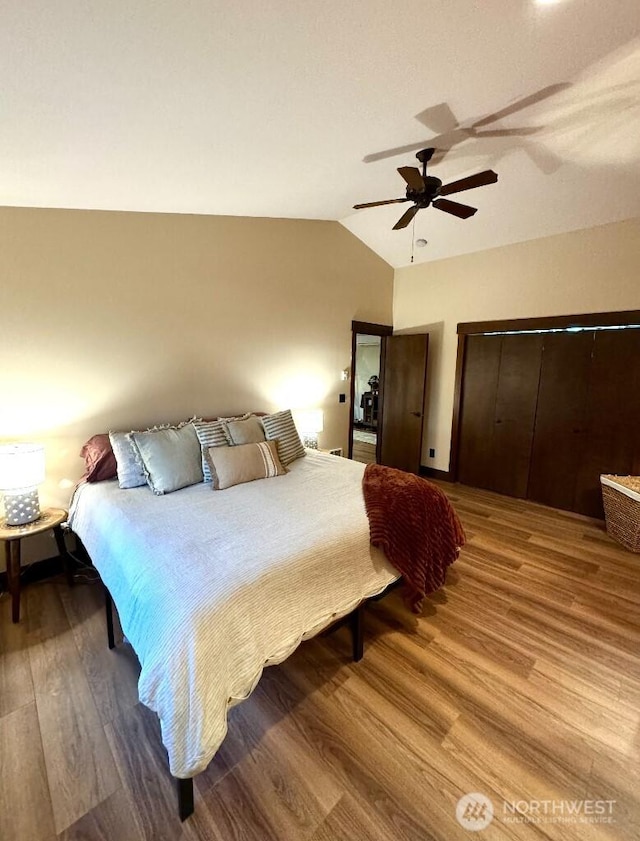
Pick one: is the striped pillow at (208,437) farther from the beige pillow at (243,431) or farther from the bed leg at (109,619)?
the bed leg at (109,619)

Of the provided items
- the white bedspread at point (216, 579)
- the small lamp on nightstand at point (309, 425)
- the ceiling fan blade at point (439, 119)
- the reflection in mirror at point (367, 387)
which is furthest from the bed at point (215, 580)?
the reflection in mirror at point (367, 387)

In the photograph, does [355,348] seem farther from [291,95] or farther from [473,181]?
[291,95]

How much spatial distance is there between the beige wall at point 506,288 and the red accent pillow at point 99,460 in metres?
3.67

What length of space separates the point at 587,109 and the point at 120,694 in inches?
156

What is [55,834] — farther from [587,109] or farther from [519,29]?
[587,109]

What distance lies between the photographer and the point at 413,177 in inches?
84.2

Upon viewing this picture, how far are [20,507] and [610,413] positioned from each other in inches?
188

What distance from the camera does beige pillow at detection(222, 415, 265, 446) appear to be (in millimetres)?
2758

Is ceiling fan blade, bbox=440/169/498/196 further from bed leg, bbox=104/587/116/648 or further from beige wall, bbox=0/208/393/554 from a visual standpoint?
bed leg, bbox=104/587/116/648

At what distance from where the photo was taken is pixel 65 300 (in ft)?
8.11

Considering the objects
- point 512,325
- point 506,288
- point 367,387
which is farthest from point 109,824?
point 367,387

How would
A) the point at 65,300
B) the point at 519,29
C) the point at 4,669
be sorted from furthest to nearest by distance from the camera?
the point at 65,300, the point at 4,669, the point at 519,29

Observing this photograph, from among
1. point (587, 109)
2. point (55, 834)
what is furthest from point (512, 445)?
point (55, 834)

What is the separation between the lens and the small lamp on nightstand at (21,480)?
80.6 inches
